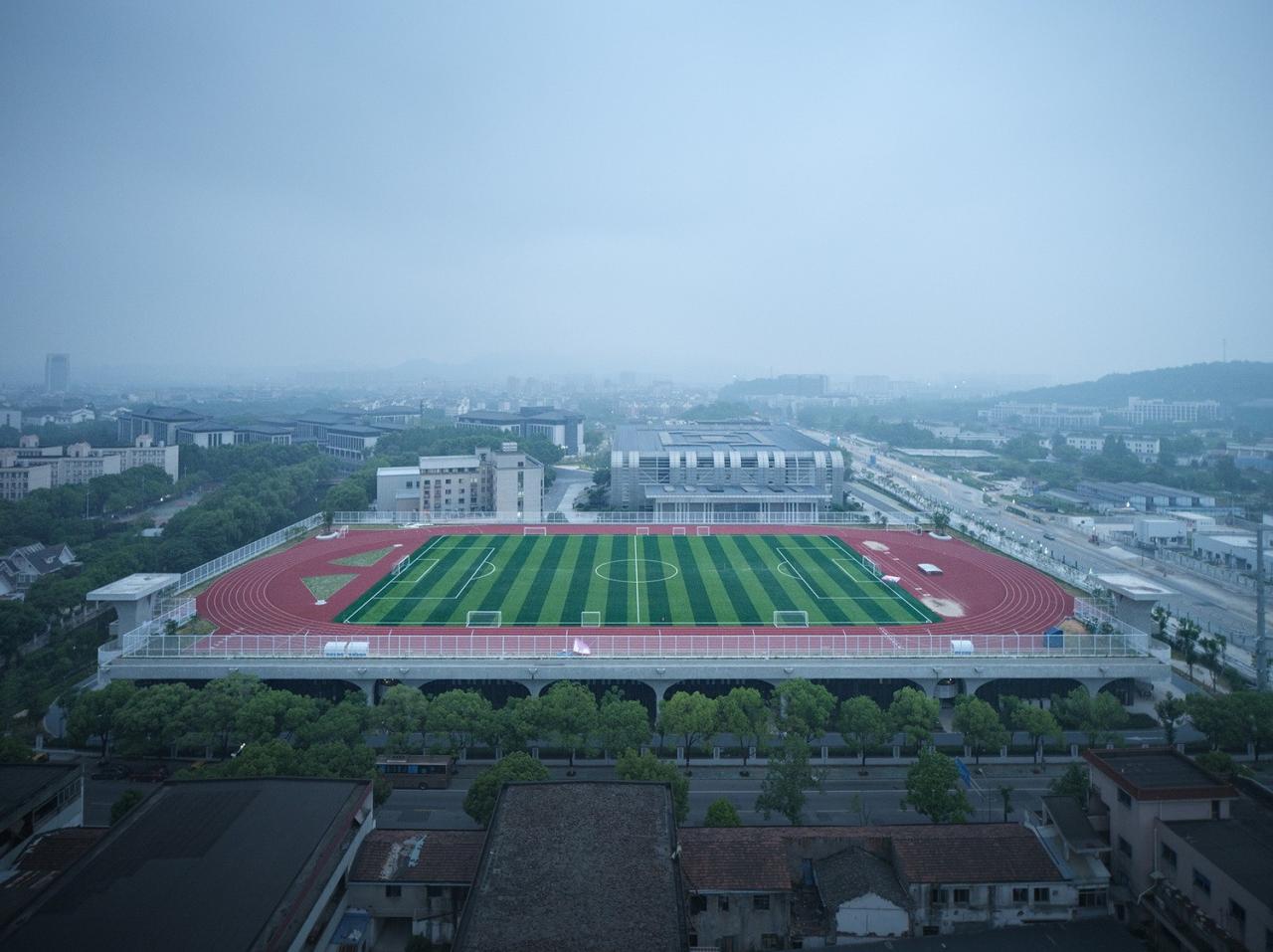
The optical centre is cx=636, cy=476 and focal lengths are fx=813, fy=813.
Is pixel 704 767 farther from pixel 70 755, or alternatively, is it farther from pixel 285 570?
pixel 285 570

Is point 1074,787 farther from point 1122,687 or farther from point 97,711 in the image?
point 97,711

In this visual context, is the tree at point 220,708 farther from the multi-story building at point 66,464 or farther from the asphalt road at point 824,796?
the multi-story building at point 66,464

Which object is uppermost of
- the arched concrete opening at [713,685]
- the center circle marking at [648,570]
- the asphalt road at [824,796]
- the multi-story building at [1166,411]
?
the multi-story building at [1166,411]

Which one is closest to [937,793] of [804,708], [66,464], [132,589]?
[804,708]

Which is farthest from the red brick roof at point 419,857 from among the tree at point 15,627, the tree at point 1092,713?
the tree at point 15,627

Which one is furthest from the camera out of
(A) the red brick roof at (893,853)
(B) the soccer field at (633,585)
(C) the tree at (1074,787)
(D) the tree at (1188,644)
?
(B) the soccer field at (633,585)

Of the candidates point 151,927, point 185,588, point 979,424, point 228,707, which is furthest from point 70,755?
point 979,424
